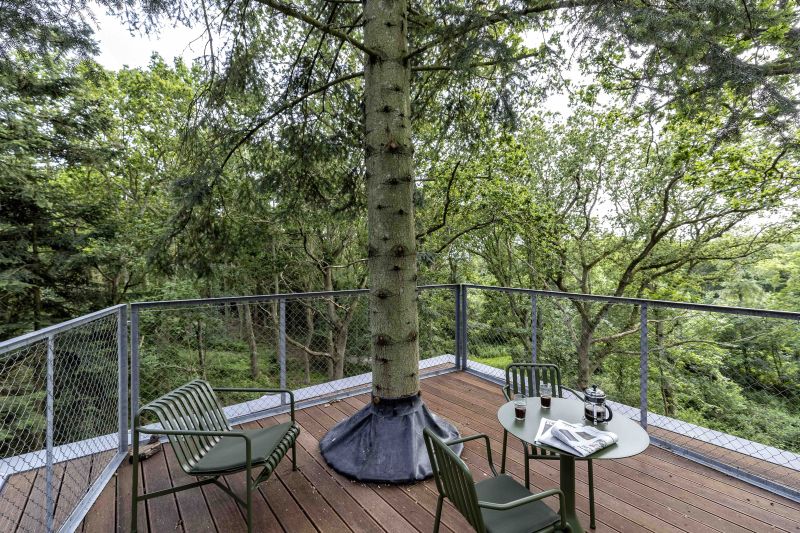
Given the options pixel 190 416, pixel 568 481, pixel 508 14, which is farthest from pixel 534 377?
pixel 508 14

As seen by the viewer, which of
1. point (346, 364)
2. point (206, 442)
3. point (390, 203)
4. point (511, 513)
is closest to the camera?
point (511, 513)

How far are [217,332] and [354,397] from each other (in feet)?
23.5

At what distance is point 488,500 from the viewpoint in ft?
5.67

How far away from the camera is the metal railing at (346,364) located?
102 inches

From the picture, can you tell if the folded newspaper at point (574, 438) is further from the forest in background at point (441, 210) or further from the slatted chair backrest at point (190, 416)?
the forest in background at point (441, 210)

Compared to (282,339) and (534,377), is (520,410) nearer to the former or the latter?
(534,377)

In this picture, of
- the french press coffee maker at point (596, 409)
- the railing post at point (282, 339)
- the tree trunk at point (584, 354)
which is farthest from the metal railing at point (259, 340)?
the french press coffee maker at point (596, 409)

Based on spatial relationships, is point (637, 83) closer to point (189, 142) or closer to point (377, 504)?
point (377, 504)

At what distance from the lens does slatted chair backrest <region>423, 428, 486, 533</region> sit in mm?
1420

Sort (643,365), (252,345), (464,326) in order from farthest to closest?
→ (252,345), (464,326), (643,365)

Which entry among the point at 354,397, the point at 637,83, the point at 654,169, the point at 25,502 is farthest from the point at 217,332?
the point at 654,169

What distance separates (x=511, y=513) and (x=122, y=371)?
108 inches

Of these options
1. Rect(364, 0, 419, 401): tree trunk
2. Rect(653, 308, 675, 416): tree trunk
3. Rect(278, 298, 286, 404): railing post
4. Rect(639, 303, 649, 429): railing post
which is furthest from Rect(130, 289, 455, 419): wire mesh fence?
Rect(639, 303, 649, 429): railing post

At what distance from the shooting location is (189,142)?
145 inches
